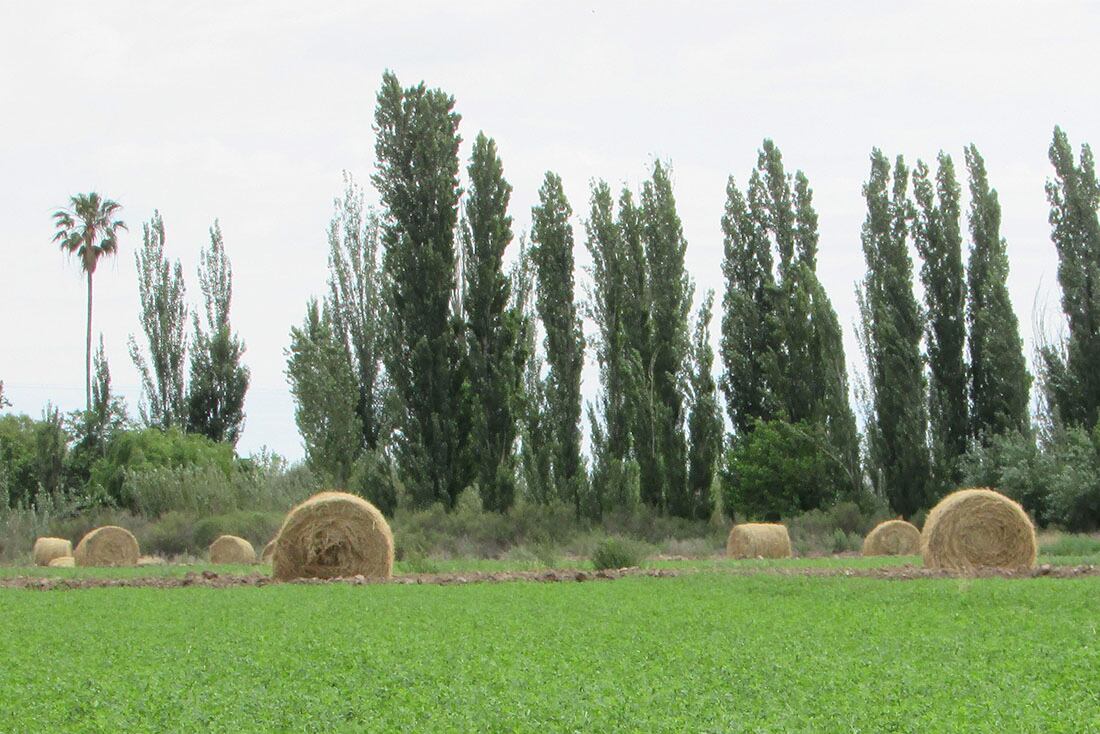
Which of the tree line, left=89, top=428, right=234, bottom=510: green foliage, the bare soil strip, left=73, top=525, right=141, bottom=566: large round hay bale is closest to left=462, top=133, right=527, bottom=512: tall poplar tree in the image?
the tree line

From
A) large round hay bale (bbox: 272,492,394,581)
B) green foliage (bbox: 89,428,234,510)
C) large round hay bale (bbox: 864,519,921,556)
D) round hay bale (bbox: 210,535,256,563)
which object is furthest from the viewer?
green foliage (bbox: 89,428,234,510)

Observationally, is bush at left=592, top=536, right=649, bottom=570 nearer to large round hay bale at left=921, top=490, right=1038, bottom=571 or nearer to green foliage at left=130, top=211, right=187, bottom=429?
large round hay bale at left=921, top=490, right=1038, bottom=571

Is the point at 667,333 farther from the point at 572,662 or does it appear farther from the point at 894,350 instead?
the point at 572,662

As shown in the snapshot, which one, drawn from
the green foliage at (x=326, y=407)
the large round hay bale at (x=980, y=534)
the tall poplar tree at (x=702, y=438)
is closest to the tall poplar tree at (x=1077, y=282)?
the tall poplar tree at (x=702, y=438)

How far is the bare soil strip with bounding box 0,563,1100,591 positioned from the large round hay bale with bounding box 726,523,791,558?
5.10 m

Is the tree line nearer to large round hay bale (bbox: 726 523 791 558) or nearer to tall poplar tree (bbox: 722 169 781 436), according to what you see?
tall poplar tree (bbox: 722 169 781 436)

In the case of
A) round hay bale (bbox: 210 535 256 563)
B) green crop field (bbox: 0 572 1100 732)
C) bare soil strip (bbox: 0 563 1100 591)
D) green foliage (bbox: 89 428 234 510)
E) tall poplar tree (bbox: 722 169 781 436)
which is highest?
tall poplar tree (bbox: 722 169 781 436)

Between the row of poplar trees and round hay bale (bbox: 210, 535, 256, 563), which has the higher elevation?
the row of poplar trees

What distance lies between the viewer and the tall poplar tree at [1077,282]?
32250 mm

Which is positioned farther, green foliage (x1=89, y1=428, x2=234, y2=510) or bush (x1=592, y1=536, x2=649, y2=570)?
green foliage (x1=89, y1=428, x2=234, y2=510)

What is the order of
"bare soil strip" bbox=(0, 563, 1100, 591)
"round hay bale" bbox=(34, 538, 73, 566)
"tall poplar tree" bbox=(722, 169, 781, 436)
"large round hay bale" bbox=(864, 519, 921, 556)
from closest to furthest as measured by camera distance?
"bare soil strip" bbox=(0, 563, 1100, 591) < "large round hay bale" bbox=(864, 519, 921, 556) < "round hay bale" bbox=(34, 538, 73, 566) < "tall poplar tree" bbox=(722, 169, 781, 436)

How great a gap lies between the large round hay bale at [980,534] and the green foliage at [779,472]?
14473mm

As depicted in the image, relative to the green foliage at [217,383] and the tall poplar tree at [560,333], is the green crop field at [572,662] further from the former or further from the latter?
the green foliage at [217,383]

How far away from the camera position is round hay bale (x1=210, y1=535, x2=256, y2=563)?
2711 cm
